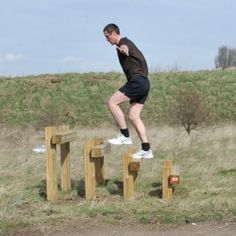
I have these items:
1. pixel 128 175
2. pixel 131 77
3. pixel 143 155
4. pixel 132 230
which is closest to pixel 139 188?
pixel 128 175

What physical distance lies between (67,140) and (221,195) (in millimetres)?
2450

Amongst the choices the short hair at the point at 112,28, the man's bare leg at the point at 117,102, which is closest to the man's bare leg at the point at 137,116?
the man's bare leg at the point at 117,102

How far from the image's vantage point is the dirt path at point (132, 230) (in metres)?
5.97

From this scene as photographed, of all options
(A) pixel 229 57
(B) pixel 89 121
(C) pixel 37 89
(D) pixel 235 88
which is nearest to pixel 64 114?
(B) pixel 89 121

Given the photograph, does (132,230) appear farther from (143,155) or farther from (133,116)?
(133,116)

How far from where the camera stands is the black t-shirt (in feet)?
24.8

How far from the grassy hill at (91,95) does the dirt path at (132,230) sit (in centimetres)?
2171

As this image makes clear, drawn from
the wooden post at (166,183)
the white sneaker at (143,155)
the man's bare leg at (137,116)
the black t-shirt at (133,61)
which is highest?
the black t-shirt at (133,61)

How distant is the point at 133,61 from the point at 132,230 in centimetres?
259

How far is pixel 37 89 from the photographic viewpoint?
3256cm

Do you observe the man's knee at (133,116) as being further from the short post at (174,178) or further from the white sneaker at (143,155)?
the short post at (174,178)

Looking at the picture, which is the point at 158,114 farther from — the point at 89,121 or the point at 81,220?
the point at 81,220

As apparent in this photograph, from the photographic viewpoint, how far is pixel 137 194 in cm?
801

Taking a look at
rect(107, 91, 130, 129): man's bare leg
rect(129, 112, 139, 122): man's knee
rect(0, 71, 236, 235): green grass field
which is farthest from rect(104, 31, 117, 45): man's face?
rect(0, 71, 236, 235): green grass field
